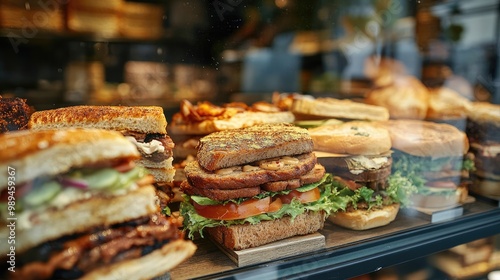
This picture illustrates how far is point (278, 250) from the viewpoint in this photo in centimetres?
247

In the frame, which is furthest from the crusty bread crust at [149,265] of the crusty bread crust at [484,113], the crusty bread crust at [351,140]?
the crusty bread crust at [484,113]

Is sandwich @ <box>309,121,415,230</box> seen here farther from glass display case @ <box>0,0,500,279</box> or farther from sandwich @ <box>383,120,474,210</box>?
sandwich @ <box>383,120,474,210</box>

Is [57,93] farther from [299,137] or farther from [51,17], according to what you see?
[299,137]

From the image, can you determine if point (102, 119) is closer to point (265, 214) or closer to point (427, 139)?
point (265, 214)

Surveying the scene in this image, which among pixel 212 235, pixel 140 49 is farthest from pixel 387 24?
pixel 212 235

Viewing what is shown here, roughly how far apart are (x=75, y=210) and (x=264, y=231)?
1145 mm

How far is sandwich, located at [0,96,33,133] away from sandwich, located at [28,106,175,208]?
69 mm

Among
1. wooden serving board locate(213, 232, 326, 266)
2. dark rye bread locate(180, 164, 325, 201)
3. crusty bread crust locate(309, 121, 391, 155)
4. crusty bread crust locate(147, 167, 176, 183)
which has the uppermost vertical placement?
crusty bread crust locate(309, 121, 391, 155)

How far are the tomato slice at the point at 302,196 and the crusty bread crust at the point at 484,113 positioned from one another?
1927mm

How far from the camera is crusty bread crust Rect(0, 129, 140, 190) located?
156cm

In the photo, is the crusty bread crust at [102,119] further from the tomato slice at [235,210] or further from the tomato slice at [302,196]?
the tomato slice at [302,196]

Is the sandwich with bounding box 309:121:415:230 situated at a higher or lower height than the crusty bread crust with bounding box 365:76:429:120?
lower

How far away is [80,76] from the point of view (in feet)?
17.2

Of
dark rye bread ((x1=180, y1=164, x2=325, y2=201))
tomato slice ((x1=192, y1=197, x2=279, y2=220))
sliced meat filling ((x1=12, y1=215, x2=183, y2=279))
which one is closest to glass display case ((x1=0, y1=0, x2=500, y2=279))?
tomato slice ((x1=192, y1=197, x2=279, y2=220))
